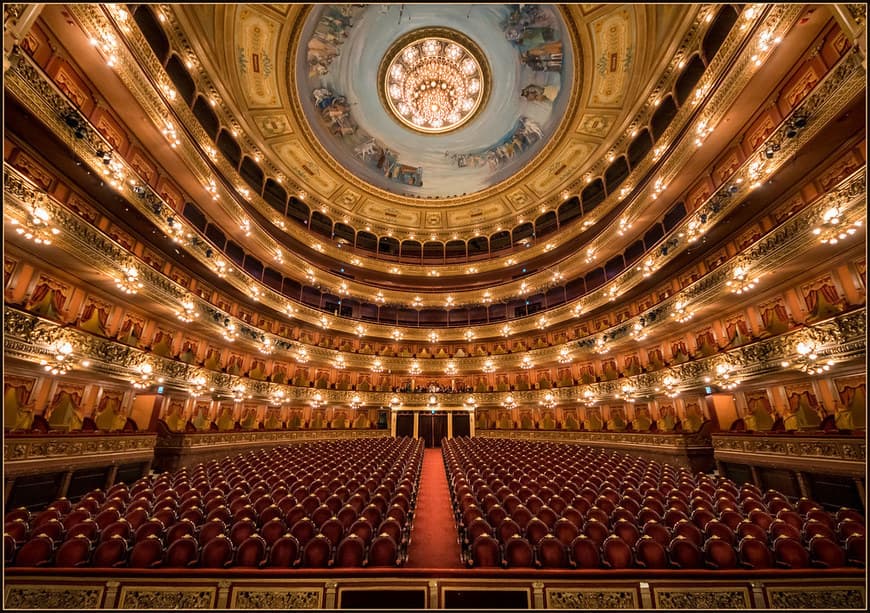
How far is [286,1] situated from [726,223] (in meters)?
18.9

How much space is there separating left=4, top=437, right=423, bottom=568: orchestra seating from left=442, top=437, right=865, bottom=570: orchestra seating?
140 cm

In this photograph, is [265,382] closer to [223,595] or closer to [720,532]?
[223,595]

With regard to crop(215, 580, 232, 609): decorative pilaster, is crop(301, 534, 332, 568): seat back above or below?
above

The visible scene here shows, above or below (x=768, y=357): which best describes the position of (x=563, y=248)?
above

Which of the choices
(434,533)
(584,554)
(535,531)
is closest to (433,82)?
(434,533)

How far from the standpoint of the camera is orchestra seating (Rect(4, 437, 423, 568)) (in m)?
4.12

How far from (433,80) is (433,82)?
0.37 feet

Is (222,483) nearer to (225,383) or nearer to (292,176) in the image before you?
(225,383)

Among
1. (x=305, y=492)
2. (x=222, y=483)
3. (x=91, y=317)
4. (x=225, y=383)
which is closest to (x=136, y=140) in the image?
(x=91, y=317)

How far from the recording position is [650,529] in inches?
185

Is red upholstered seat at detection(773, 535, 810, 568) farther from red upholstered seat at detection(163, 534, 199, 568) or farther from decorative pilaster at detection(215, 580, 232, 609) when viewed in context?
red upholstered seat at detection(163, 534, 199, 568)

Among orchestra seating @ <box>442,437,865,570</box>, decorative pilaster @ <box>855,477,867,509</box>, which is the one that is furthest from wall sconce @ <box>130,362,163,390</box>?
decorative pilaster @ <box>855,477,867,509</box>

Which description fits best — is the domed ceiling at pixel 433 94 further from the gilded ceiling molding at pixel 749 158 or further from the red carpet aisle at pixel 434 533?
the red carpet aisle at pixel 434 533

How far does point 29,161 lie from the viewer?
30.7ft
